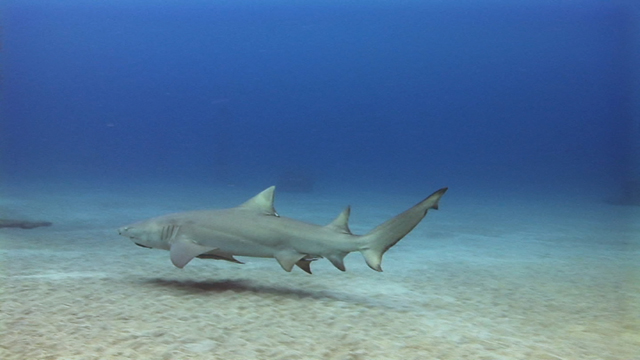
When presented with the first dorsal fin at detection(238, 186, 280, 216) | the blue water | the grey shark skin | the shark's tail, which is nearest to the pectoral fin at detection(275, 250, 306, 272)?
the grey shark skin

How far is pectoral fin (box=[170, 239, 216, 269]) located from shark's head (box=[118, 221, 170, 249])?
8.8 inches

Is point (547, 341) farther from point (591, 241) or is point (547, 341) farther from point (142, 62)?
point (142, 62)

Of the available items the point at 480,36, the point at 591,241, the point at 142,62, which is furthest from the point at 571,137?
the point at 591,241

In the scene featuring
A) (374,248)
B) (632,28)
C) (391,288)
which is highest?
(632,28)

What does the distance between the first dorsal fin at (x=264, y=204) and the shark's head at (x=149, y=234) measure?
88 cm

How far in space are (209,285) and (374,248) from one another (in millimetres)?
2054

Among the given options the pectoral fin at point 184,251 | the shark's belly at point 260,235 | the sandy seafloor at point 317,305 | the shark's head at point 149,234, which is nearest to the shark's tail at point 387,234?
the shark's belly at point 260,235

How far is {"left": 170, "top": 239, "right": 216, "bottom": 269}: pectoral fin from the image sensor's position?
14.5 feet

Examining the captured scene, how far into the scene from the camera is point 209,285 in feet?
17.3

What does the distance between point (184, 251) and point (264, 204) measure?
97 centimetres

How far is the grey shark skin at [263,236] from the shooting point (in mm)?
4352

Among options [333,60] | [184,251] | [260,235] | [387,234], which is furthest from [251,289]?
[333,60]

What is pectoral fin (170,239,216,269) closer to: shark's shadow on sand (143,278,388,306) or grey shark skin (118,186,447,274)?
grey shark skin (118,186,447,274)

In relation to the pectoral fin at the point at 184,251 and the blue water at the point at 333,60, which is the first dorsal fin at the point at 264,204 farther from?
the blue water at the point at 333,60
